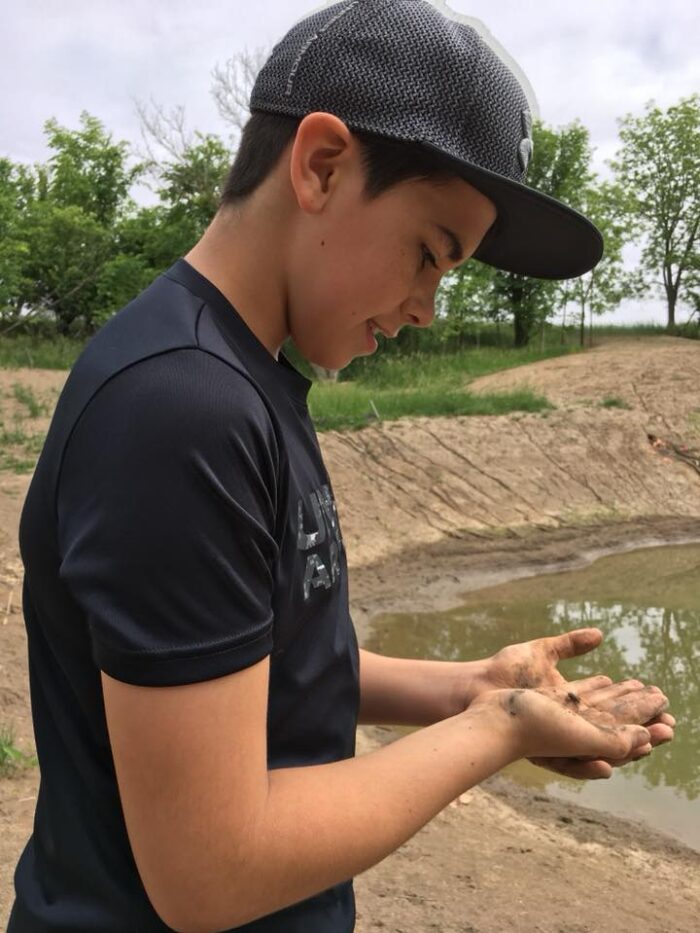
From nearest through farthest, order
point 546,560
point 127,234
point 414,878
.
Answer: point 414,878, point 546,560, point 127,234

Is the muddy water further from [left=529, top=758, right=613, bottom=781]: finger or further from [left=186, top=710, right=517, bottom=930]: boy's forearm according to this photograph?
[left=186, top=710, right=517, bottom=930]: boy's forearm

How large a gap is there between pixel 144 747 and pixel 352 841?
0.80 feet

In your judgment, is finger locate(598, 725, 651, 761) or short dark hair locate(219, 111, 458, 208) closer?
short dark hair locate(219, 111, 458, 208)

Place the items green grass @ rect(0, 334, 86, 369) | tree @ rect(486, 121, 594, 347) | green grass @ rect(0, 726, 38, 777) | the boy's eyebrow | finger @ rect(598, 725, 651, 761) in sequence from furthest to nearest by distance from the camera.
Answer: tree @ rect(486, 121, 594, 347) < green grass @ rect(0, 334, 86, 369) < green grass @ rect(0, 726, 38, 777) < finger @ rect(598, 725, 651, 761) < the boy's eyebrow

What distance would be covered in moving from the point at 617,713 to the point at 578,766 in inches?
4.1

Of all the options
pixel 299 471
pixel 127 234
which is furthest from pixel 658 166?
pixel 299 471

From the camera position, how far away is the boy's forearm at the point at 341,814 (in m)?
0.84

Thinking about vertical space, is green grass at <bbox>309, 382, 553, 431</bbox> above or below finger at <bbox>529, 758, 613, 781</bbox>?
above

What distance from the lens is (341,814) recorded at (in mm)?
911

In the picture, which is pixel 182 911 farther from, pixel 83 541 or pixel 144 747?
pixel 83 541

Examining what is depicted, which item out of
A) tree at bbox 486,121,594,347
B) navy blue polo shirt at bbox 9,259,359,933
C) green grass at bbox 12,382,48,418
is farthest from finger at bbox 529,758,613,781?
tree at bbox 486,121,594,347

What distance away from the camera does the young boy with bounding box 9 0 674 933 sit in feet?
2.57

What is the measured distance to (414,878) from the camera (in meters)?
3.57

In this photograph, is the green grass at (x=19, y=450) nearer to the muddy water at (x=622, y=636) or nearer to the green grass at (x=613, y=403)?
the muddy water at (x=622, y=636)
